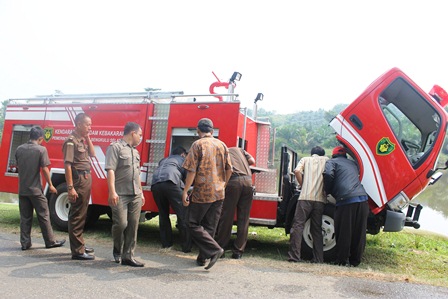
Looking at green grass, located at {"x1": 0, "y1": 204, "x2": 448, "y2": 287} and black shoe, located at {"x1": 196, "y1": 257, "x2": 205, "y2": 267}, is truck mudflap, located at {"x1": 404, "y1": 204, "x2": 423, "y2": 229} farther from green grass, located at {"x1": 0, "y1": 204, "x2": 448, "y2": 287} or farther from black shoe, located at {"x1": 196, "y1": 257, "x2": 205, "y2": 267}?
black shoe, located at {"x1": 196, "y1": 257, "x2": 205, "y2": 267}

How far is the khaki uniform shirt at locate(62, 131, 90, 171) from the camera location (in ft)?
16.1

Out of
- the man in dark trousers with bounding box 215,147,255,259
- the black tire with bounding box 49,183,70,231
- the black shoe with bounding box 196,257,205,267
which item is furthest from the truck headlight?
the black tire with bounding box 49,183,70,231

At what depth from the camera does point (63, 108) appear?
7.50 m

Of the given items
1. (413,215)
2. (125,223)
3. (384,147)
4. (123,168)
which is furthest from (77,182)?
(413,215)

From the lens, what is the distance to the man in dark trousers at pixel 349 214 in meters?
5.26

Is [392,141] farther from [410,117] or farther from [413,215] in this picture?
[413,215]

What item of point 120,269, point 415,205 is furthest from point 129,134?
point 415,205

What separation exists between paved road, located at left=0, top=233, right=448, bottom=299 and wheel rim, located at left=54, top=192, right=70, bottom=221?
1896 millimetres

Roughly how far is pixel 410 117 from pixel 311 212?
7.17ft

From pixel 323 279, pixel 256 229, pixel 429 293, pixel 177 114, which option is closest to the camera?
pixel 429 293

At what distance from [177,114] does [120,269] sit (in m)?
2.88

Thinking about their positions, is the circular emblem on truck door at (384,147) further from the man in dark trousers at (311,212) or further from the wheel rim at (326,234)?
the wheel rim at (326,234)

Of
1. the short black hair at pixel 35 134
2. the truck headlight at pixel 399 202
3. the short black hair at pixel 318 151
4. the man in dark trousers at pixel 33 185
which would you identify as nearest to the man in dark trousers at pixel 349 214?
the truck headlight at pixel 399 202

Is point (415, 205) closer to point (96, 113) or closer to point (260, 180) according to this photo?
point (260, 180)
